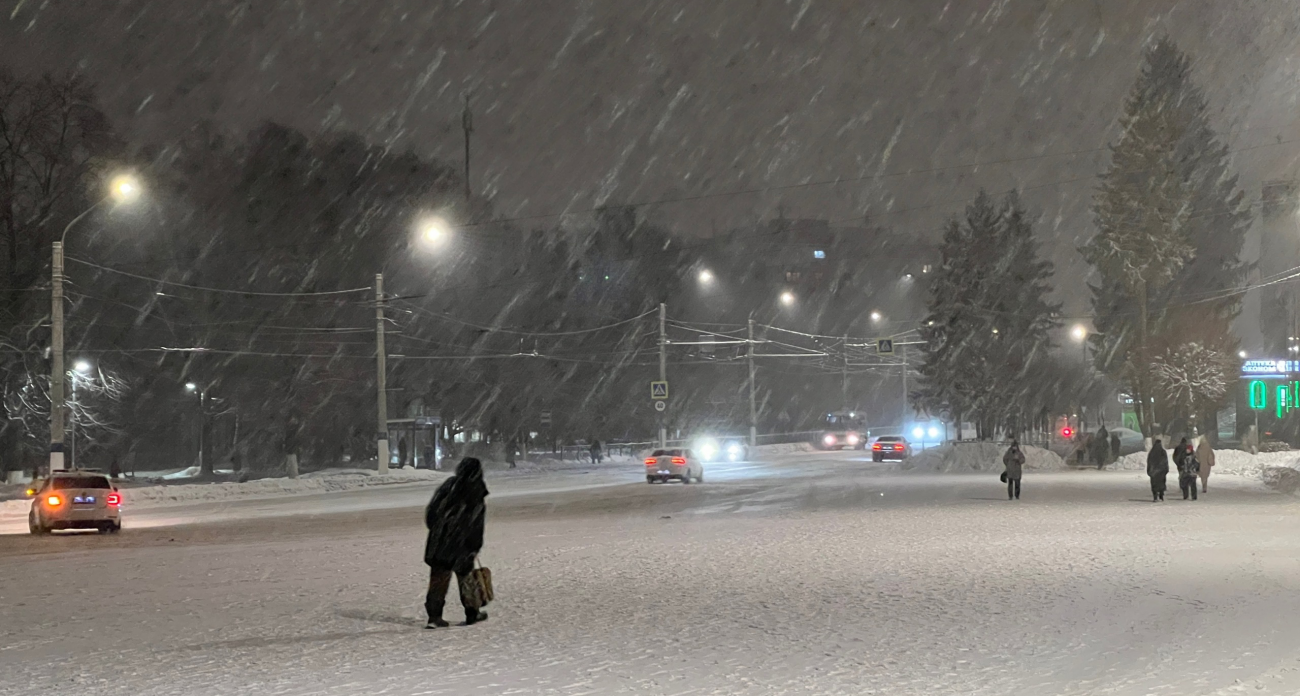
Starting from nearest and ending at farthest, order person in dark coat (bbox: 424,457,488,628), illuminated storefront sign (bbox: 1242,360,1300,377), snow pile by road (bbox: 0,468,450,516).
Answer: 1. person in dark coat (bbox: 424,457,488,628)
2. snow pile by road (bbox: 0,468,450,516)
3. illuminated storefront sign (bbox: 1242,360,1300,377)

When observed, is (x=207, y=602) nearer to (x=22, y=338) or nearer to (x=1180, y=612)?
(x=1180, y=612)

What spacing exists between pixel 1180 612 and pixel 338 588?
939 centimetres

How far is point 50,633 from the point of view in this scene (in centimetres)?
1250

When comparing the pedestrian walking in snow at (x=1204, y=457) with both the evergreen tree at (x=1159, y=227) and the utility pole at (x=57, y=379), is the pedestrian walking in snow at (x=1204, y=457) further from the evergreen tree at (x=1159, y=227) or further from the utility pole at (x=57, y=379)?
the evergreen tree at (x=1159, y=227)

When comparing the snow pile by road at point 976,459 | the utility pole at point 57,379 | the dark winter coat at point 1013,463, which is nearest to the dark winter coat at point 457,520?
the dark winter coat at point 1013,463

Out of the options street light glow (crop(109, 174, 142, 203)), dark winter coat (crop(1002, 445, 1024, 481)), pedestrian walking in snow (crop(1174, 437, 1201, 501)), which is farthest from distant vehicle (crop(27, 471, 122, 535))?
pedestrian walking in snow (crop(1174, 437, 1201, 501))

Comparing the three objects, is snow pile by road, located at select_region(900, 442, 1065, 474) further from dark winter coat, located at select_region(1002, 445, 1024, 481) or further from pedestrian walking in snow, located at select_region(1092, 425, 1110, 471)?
dark winter coat, located at select_region(1002, 445, 1024, 481)

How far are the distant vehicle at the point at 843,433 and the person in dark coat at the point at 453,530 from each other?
3287 inches

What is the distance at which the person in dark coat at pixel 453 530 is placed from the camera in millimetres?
12477

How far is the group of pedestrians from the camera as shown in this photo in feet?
104

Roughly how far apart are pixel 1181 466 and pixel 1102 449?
905 inches

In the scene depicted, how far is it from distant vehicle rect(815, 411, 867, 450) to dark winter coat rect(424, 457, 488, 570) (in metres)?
83.5

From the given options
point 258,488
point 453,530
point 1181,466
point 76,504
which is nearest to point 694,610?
point 453,530

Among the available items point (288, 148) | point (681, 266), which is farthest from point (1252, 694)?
point (681, 266)
